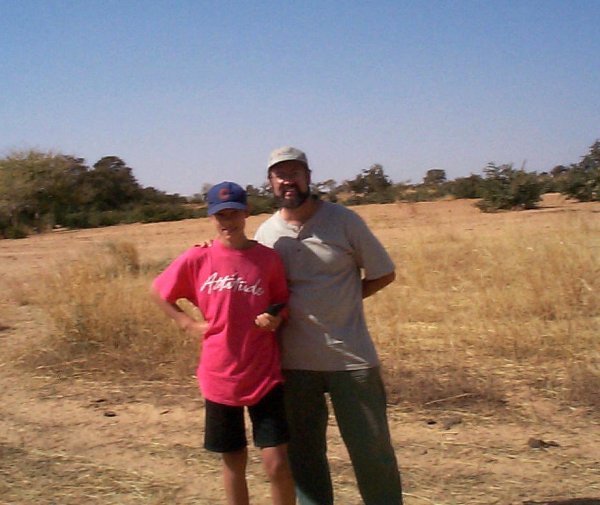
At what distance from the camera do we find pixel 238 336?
285 centimetres

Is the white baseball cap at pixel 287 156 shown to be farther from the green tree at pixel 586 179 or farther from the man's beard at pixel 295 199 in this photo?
the green tree at pixel 586 179

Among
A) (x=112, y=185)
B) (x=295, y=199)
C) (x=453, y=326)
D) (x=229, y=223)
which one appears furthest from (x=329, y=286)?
(x=112, y=185)

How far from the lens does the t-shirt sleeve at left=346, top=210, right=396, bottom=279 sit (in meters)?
2.89

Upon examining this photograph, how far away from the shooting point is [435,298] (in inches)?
310

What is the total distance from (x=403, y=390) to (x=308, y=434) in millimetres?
1989

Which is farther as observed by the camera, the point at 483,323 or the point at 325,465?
the point at 483,323

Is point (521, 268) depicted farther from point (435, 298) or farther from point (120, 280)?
point (120, 280)

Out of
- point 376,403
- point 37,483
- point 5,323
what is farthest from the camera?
point 5,323

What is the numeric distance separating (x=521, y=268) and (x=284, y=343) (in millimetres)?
5675

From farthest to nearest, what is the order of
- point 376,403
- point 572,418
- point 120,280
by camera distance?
point 120,280, point 572,418, point 376,403

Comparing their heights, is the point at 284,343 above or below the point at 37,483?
above

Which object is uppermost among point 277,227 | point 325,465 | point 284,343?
point 277,227

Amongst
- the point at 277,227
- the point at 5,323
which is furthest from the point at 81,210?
the point at 277,227

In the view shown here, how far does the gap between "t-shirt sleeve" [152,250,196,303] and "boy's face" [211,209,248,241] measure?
7.1 inches
